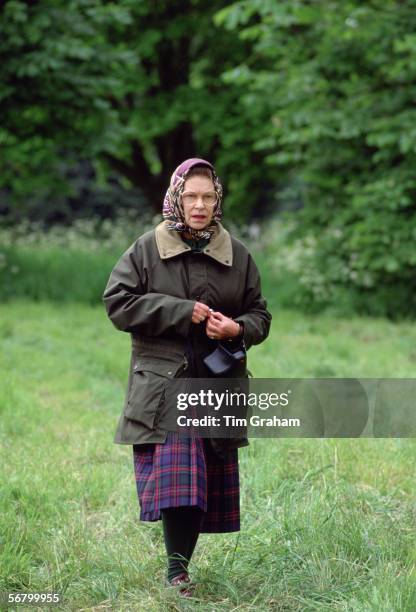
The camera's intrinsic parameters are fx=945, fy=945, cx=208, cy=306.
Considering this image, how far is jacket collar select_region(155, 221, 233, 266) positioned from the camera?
11.7 feet

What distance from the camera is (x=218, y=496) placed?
12.3 feet

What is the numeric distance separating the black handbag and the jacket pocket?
11 cm

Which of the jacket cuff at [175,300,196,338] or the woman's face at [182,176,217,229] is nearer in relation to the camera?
the jacket cuff at [175,300,196,338]

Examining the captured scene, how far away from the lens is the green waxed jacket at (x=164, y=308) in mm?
3482

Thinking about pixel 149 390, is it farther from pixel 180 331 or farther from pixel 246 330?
pixel 246 330

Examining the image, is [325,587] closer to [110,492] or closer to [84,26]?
[110,492]

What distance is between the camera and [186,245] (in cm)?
359

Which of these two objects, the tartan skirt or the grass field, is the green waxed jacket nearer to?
the tartan skirt

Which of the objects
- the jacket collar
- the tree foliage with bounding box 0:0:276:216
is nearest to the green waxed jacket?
the jacket collar

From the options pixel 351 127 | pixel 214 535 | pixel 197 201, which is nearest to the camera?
pixel 197 201

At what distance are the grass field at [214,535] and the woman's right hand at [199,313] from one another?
1037mm

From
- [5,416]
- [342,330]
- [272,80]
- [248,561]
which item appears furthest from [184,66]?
[248,561]

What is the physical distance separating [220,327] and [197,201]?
492 mm

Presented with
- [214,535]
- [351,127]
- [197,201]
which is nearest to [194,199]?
[197,201]
